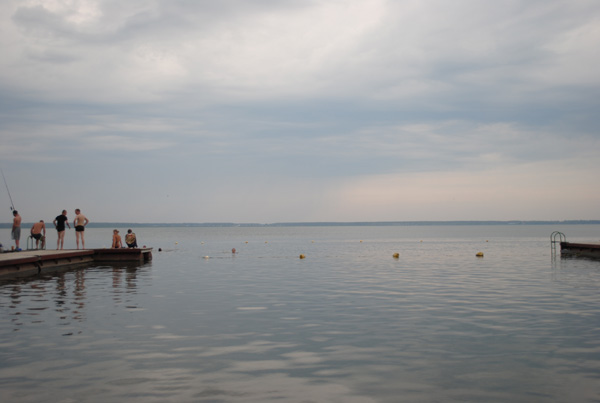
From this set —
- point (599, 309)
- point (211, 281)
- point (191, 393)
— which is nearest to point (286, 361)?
point (191, 393)

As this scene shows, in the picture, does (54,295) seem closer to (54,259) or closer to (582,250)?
(54,259)

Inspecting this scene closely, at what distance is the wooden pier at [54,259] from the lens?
28.7 m

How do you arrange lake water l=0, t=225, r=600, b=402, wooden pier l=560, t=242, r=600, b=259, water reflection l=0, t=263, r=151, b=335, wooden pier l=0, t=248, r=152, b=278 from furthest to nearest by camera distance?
1. wooden pier l=560, t=242, r=600, b=259
2. wooden pier l=0, t=248, r=152, b=278
3. water reflection l=0, t=263, r=151, b=335
4. lake water l=0, t=225, r=600, b=402

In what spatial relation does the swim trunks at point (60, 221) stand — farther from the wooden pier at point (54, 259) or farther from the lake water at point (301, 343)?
the lake water at point (301, 343)

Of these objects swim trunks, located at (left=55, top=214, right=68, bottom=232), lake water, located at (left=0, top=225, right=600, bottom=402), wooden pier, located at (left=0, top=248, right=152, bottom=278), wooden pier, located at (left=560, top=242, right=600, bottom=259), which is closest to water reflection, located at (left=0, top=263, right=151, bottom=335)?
lake water, located at (left=0, top=225, right=600, bottom=402)

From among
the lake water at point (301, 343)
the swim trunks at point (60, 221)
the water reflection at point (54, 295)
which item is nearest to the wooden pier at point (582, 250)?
the lake water at point (301, 343)

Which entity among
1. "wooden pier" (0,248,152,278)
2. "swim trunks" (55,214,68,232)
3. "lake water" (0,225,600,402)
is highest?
"swim trunks" (55,214,68,232)

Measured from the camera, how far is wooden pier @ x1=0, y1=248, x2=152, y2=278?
1131 inches

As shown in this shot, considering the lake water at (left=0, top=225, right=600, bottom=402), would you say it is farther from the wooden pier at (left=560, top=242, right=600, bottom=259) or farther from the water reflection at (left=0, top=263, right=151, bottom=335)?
the wooden pier at (left=560, top=242, right=600, bottom=259)

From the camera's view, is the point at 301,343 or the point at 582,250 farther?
the point at 582,250

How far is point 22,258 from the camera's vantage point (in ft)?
96.3

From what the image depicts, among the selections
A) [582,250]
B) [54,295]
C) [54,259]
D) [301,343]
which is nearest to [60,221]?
[54,259]

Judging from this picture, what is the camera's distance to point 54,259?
33.6m

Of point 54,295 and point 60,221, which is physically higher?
point 60,221
